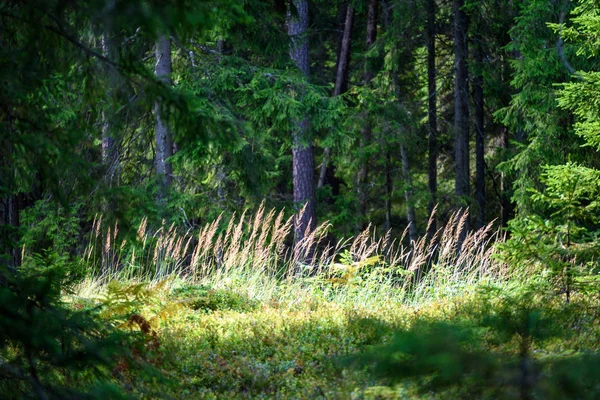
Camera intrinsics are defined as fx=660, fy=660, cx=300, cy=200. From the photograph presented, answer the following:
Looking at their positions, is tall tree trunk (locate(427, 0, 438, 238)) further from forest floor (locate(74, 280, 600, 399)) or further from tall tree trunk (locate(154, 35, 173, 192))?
forest floor (locate(74, 280, 600, 399))

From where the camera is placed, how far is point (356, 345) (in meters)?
6.12

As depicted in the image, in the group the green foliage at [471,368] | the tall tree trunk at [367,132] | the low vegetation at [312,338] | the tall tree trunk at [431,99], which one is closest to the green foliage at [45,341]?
the low vegetation at [312,338]

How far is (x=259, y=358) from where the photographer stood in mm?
5867

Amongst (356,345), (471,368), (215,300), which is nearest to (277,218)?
(215,300)

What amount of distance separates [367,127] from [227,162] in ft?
21.8

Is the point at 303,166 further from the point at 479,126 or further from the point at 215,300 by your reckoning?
the point at 215,300

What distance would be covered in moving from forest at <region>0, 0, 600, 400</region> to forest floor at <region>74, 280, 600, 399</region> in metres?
0.01

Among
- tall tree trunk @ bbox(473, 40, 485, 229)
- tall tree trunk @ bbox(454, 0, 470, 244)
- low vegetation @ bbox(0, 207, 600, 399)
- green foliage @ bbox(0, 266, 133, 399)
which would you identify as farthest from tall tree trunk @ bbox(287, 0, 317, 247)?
green foliage @ bbox(0, 266, 133, 399)

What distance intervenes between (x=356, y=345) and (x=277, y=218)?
3353mm

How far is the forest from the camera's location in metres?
3.01

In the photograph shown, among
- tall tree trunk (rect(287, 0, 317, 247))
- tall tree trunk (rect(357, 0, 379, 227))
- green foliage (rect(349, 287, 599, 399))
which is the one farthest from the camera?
tall tree trunk (rect(357, 0, 379, 227))

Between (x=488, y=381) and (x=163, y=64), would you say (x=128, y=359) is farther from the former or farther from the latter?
(x=163, y=64)

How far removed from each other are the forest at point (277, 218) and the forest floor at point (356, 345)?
0.01 meters

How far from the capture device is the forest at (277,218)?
3.01 meters
